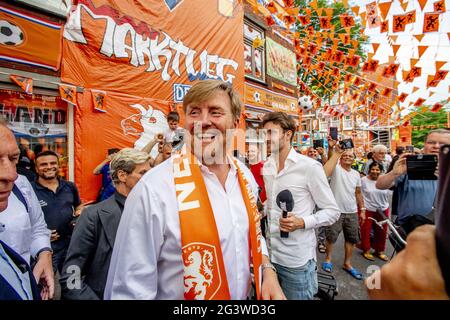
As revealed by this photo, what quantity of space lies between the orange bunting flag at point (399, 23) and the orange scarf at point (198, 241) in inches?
248

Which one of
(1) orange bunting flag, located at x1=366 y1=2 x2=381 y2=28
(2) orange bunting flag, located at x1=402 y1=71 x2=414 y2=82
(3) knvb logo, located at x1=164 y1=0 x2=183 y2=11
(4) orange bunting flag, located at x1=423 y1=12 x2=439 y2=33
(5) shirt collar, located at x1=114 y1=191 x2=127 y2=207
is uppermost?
(3) knvb logo, located at x1=164 y1=0 x2=183 y2=11

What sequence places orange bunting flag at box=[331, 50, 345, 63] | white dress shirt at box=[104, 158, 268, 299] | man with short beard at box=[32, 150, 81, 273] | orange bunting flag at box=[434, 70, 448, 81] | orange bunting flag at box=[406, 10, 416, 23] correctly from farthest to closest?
orange bunting flag at box=[331, 50, 345, 63] → orange bunting flag at box=[434, 70, 448, 81] → orange bunting flag at box=[406, 10, 416, 23] → man with short beard at box=[32, 150, 81, 273] → white dress shirt at box=[104, 158, 268, 299]

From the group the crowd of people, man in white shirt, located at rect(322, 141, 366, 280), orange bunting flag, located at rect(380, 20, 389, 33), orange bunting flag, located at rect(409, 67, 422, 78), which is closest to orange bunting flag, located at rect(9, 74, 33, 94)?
the crowd of people

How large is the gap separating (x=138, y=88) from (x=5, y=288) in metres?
5.49

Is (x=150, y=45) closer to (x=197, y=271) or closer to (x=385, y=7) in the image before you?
(x=385, y=7)

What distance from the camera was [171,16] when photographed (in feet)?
21.6

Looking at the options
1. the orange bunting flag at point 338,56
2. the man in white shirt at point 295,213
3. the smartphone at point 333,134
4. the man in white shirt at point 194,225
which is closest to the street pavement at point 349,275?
the man in white shirt at point 295,213

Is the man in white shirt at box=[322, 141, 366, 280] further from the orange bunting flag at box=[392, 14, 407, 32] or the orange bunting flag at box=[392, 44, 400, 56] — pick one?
the orange bunting flag at box=[392, 44, 400, 56]

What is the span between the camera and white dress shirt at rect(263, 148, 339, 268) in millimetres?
2174

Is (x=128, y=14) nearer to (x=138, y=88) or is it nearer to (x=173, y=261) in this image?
(x=138, y=88)

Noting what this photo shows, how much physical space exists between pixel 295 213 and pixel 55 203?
2855 millimetres

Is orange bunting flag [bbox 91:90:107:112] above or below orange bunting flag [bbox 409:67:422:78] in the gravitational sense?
below

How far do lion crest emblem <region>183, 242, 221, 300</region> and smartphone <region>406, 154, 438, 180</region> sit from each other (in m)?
2.30

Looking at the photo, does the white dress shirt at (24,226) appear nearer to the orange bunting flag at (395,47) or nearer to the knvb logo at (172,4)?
the knvb logo at (172,4)
